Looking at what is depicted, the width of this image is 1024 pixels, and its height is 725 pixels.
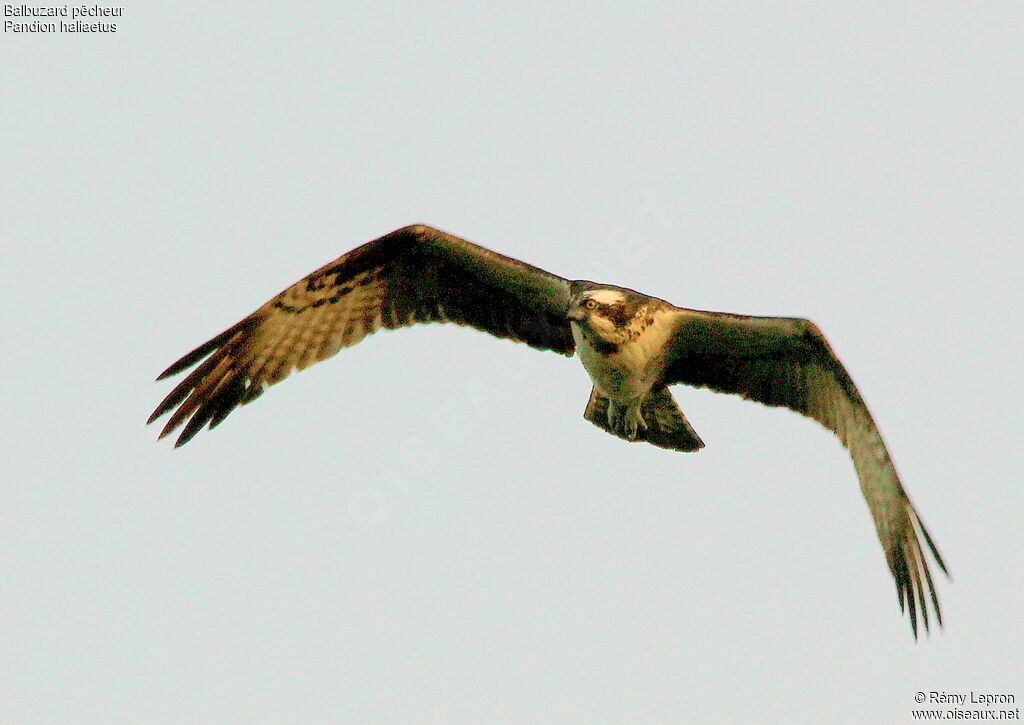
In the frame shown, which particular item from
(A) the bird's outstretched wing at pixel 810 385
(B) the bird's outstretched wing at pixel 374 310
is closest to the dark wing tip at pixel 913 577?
(A) the bird's outstretched wing at pixel 810 385

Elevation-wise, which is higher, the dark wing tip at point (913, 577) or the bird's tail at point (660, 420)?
the bird's tail at point (660, 420)

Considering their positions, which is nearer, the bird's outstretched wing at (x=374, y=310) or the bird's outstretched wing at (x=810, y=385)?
the bird's outstretched wing at (x=810, y=385)

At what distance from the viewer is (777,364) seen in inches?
354

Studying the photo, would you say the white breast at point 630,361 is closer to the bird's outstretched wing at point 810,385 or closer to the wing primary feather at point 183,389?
the bird's outstretched wing at point 810,385

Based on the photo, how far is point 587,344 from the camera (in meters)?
8.64

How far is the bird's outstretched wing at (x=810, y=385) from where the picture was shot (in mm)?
8578

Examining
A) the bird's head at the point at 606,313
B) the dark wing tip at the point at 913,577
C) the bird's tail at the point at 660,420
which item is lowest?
A: the dark wing tip at the point at 913,577

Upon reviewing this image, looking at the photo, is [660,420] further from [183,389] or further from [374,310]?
[183,389]

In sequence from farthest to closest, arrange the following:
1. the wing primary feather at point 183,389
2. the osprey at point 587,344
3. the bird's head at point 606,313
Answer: the wing primary feather at point 183,389
the osprey at point 587,344
the bird's head at point 606,313

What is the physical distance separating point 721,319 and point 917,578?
2.12 m

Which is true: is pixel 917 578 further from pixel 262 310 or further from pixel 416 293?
pixel 262 310

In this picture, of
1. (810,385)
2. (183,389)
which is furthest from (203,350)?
(810,385)

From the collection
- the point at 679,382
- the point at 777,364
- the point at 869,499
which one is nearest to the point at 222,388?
the point at 679,382

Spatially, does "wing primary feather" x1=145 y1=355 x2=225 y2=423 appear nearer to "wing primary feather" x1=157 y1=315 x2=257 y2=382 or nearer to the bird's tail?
"wing primary feather" x1=157 y1=315 x2=257 y2=382
